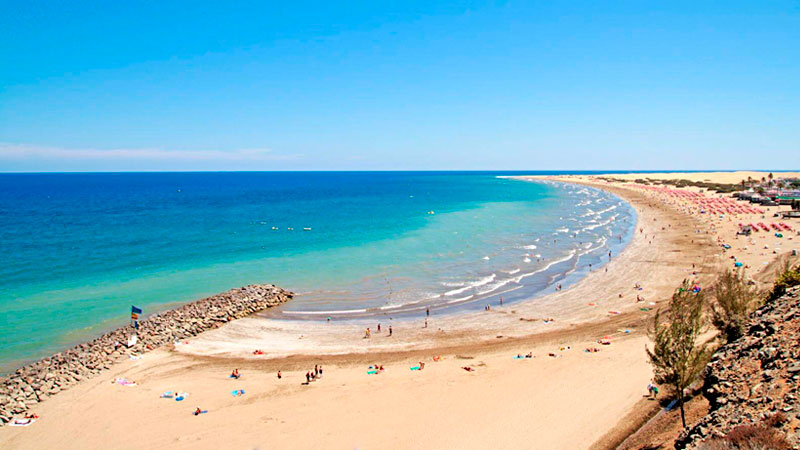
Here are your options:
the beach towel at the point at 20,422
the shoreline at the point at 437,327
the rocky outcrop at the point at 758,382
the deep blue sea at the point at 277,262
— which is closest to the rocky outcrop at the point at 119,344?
the beach towel at the point at 20,422

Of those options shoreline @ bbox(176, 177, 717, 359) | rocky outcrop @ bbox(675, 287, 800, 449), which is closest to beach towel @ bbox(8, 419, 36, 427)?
shoreline @ bbox(176, 177, 717, 359)

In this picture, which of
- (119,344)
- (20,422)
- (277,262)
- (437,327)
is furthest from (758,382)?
(277,262)

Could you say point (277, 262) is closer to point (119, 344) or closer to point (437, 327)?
point (119, 344)

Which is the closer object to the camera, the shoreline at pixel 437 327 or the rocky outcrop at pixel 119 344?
the rocky outcrop at pixel 119 344

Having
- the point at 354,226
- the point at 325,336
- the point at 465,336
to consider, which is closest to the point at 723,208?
the point at 354,226

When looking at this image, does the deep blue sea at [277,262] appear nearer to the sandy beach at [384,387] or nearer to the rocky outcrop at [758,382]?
the sandy beach at [384,387]
